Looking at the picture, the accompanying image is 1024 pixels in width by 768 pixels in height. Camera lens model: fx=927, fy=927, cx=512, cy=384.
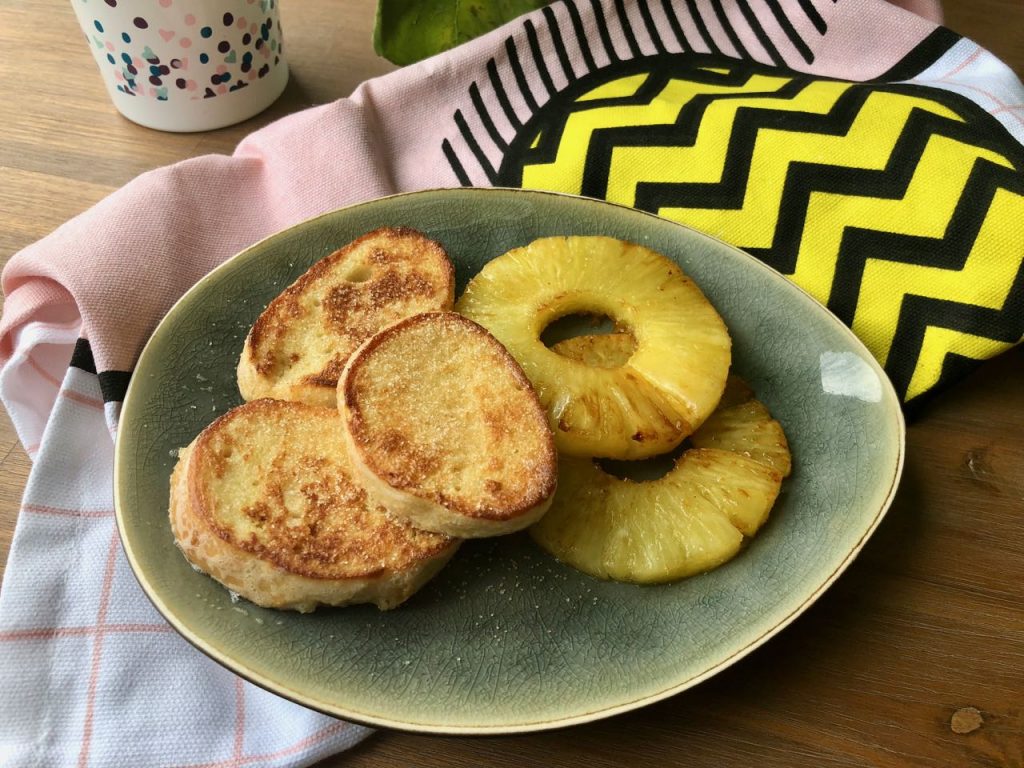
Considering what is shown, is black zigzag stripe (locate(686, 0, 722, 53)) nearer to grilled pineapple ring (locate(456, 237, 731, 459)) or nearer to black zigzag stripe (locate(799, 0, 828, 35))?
black zigzag stripe (locate(799, 0, 828, 35))

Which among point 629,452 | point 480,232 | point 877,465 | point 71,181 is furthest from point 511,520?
point 71,181

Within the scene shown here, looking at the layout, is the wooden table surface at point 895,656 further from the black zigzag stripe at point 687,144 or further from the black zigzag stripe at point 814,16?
the black zigzag stripe at point 814,16

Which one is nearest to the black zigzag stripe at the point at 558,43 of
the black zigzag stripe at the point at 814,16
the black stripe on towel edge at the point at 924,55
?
the black zigzag stripe at the point at 814,16

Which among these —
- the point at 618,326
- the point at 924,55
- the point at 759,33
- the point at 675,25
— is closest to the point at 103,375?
the point at 618,326

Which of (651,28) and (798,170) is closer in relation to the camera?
(798,170)

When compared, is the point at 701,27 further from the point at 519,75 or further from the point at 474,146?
the point at 474,146

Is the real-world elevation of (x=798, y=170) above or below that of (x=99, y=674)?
above
